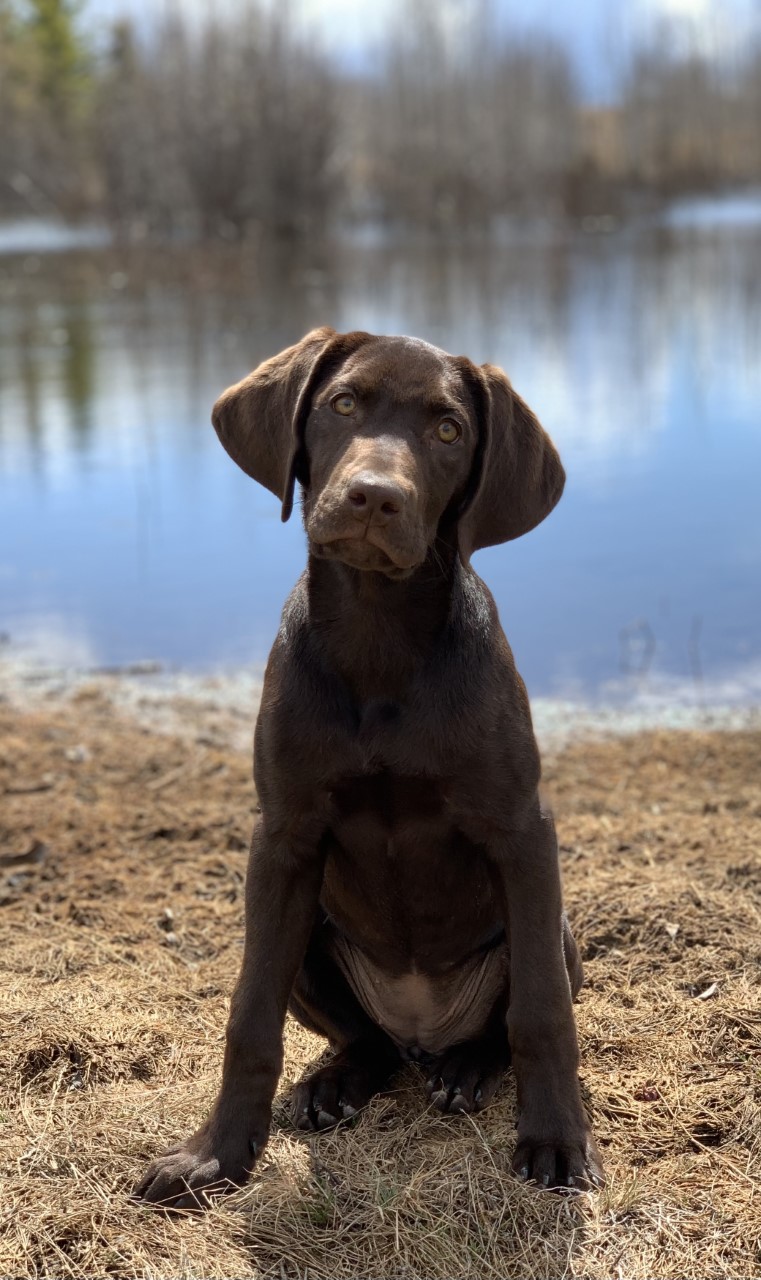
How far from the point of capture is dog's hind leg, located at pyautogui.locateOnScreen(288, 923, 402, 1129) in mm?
3363

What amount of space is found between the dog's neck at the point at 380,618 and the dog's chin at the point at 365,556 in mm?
90

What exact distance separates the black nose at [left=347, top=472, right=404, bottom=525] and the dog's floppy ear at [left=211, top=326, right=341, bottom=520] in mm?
375

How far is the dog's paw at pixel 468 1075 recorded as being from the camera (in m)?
3.35

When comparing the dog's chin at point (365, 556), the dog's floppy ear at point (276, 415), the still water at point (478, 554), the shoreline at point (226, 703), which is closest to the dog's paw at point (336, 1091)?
the dog's chin at point (365, 556)

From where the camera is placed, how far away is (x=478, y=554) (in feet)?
29.4

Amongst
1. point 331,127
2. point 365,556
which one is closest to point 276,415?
point 365,556

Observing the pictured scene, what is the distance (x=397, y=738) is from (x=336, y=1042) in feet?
3.26

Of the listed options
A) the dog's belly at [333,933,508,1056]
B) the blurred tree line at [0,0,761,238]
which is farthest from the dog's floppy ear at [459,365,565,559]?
the blurred tree line at [0,0,761,238]

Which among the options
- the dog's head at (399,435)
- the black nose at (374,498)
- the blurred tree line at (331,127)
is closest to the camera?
the black nose at (374,498)

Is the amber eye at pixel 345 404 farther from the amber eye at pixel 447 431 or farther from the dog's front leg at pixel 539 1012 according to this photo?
the dog's front leg at pixel 539 1012

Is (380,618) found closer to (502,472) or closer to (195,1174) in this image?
(502,472)

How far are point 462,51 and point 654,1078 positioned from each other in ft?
211

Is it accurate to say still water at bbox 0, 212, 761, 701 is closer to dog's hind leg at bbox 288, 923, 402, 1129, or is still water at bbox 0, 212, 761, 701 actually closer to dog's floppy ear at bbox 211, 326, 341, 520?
dog's hind leg at bbox 288, 923, 402, 1129

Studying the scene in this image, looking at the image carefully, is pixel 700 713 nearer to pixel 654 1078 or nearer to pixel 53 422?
pixel 654 1078
